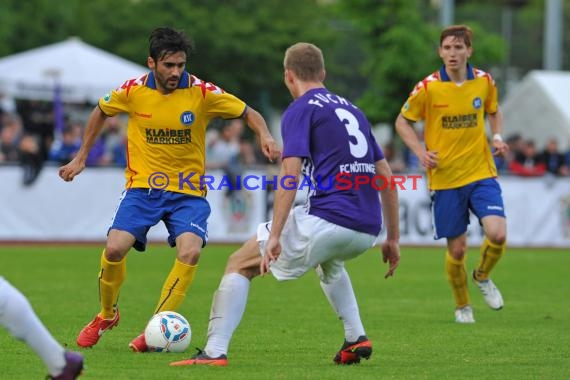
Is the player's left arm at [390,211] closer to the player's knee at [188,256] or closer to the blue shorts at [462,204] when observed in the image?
the player's knee at [188,256]

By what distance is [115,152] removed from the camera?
80.9ft

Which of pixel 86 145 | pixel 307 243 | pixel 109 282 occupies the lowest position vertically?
pixel 109 282

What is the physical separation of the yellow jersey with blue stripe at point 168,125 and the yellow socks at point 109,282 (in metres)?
0.63

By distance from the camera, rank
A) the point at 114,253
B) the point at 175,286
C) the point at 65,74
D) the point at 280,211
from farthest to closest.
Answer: the point at 65,74 → the point at 114,253 → the point at 175,286 → the point at 280,211

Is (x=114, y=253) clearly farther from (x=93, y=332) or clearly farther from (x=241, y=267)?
(x=241, y=267)

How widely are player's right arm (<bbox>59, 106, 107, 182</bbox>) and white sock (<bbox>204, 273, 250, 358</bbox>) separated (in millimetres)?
2031

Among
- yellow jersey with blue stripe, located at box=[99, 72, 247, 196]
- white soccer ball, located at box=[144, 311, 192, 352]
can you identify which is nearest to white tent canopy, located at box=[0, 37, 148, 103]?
yellow jersey with blue stripe, located at box=[99, 72, 247, 196]

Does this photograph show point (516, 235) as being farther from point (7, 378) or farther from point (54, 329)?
point (7, 378)

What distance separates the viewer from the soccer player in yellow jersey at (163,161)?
9.27m

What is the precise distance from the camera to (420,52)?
104 ft

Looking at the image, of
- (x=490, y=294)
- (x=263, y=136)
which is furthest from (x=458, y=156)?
(x=263, y=136)

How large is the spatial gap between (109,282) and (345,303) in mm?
1990

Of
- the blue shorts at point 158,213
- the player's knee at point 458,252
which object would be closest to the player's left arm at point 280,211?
the blue shorts at point 158,213

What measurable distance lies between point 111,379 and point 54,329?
9.69 ft
